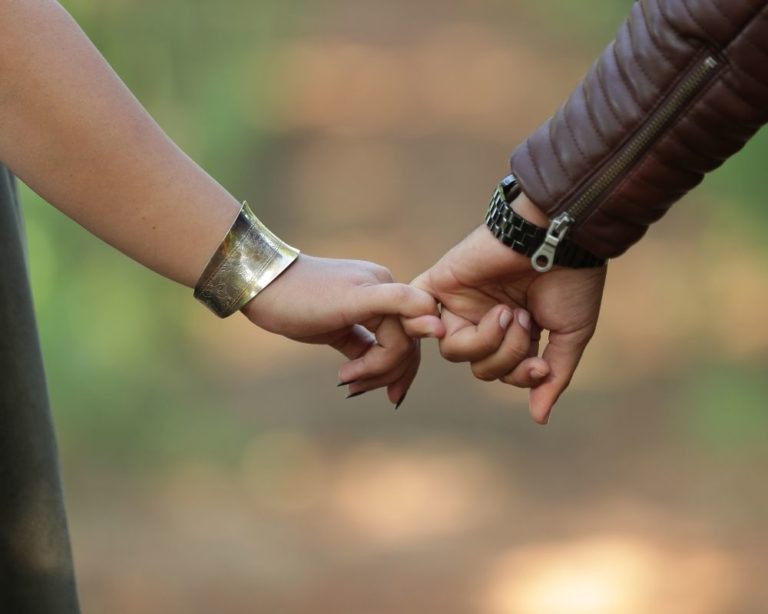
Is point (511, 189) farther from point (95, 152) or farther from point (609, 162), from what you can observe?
point (95, 152)

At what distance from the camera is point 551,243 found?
1.68 metres

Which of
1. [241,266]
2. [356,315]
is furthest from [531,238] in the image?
[241,266]

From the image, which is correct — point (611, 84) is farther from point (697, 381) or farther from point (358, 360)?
point (697, 381)

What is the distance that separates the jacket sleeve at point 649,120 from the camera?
59.2 inches

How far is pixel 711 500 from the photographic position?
3.80 meters

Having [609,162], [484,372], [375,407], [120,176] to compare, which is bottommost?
[484,372]

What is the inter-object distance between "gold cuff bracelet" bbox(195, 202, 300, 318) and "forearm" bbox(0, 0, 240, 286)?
0.05ft

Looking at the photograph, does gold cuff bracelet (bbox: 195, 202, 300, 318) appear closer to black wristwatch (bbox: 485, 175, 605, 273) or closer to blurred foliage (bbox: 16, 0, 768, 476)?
black wristwatch (bbox: 485, 175, 605, 273)

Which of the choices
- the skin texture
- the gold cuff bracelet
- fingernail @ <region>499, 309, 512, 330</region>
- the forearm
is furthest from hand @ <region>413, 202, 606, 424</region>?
the forearm

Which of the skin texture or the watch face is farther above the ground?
the watch face

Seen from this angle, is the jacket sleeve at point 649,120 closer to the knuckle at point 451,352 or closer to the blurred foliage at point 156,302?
the knuckle at point 451,352

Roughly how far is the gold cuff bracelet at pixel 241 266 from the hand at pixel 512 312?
0.29 metres

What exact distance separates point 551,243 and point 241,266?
41 centimetres

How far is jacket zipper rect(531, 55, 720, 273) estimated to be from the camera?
1530 mm
